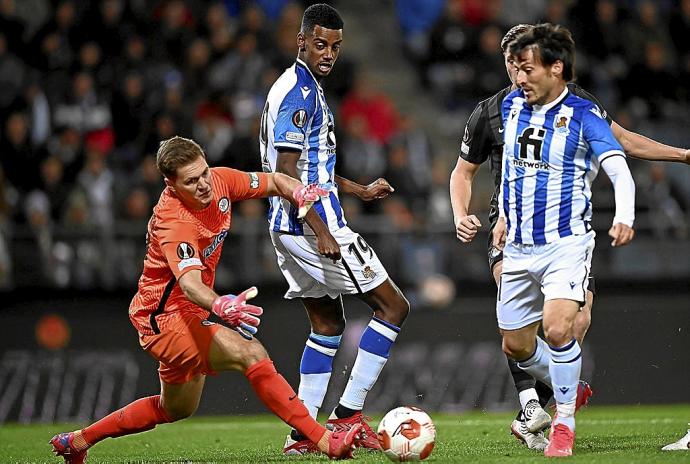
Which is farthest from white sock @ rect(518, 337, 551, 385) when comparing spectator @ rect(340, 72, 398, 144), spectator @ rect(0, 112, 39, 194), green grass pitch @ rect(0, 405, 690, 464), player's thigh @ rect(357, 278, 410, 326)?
spectator @ rect(0, 112, 39, 194)

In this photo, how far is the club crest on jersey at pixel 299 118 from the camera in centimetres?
712

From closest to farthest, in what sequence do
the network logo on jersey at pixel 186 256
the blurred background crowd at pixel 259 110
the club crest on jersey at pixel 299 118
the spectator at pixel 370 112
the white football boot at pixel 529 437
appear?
the network logo on jersey at pixel 186 256, the white football boot at pixel 529 437, the club crest on jersey at pixel 299 118, the blurred background crowd at pixel 259 110, the spectator at pixel 370 112

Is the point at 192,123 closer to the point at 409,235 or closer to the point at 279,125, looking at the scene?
the point at 409,235

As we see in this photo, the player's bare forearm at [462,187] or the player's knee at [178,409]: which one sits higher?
the player's bare forearm at [462,187]

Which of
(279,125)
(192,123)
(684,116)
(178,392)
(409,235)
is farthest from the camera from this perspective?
(684,116)

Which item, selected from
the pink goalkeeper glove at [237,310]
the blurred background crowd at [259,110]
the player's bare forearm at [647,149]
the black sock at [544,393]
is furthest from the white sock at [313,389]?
the blurred background crowd at [259,110]

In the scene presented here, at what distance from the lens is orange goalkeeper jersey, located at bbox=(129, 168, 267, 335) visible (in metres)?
6.18

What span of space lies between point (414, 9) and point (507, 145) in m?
10.3

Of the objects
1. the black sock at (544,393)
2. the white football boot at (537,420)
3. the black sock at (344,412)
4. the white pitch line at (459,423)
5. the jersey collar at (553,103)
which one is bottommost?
the white pitch line at (459,423)

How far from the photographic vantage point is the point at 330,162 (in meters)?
7.46

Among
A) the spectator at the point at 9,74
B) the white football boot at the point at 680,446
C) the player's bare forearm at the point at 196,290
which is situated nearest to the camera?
the player's bare forearm at the point at 196,290

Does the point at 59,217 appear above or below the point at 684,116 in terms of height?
below

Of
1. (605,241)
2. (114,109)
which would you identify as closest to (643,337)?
(605,241)

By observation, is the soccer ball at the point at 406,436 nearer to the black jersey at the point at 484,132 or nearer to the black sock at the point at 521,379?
the black sock at the point at 521,379
